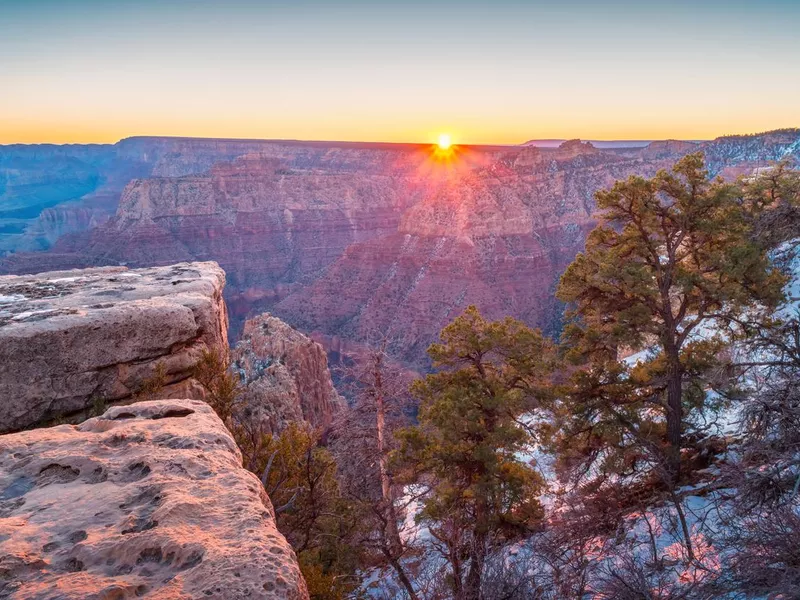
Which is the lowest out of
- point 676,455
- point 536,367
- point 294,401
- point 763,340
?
point 294,401

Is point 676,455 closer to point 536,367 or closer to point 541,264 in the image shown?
point 536,367

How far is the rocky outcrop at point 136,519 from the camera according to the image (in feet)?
9.28

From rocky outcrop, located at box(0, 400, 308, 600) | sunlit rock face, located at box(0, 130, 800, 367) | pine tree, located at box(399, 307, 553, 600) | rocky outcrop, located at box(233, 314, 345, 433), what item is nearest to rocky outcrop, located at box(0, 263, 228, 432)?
rocky outcrop, located at box(0, 400, 308, 600)

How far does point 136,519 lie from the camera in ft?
11.1

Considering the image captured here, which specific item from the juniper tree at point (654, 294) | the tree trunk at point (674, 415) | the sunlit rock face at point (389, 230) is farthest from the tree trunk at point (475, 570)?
the sunlit rock face at point (389, 230)

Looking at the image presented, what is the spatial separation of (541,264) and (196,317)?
6865 centimetres

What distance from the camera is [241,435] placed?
8680 mm

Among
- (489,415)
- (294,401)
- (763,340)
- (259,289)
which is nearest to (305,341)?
(294,401)

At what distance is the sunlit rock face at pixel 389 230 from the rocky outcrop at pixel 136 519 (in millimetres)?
32954

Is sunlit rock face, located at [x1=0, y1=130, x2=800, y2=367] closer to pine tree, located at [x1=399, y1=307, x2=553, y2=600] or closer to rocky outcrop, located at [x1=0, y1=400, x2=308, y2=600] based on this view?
pine tree, located at [x1=399, y1=307, x2=553, y2=600]

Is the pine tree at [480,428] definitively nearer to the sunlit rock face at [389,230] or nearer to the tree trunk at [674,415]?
the tree trunk at [674,415]

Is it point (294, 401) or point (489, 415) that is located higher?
point (489, 415)

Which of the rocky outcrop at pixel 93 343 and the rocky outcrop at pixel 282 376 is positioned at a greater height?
the rocky outcrop at pixel 93 343

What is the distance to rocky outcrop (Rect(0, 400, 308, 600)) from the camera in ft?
9.28
